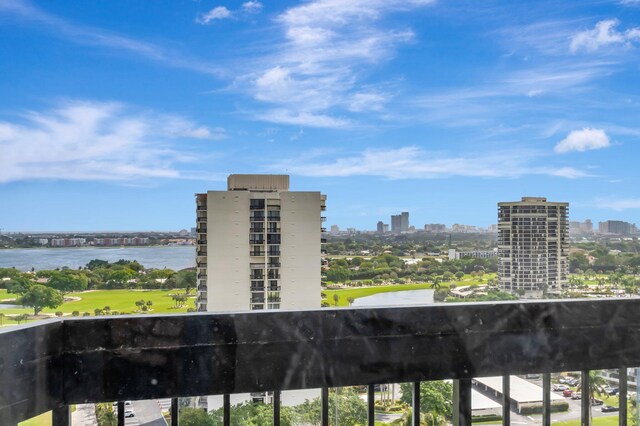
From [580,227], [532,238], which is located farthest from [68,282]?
[580,227]

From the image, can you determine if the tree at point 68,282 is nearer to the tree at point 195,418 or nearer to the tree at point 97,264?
the tree at point 97,264

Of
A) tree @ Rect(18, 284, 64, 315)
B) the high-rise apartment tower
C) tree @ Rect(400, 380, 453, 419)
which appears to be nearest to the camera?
tree @ Rect(400, 380, 453, 419)

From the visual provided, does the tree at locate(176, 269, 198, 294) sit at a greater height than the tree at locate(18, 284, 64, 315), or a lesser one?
lesser

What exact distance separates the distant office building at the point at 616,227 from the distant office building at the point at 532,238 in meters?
0.47

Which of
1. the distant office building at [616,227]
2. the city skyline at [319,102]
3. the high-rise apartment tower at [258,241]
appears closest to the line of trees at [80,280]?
the distant office building at [616,227]

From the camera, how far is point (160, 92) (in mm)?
27422

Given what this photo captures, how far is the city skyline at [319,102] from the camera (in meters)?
17.1

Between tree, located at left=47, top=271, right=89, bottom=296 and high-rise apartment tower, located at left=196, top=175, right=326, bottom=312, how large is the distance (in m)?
7.98

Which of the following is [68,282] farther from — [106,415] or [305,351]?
[305,351]

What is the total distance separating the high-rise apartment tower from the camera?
14453mm

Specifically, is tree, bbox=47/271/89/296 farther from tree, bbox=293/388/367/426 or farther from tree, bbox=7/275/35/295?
tree, bbox=293/388/367/426

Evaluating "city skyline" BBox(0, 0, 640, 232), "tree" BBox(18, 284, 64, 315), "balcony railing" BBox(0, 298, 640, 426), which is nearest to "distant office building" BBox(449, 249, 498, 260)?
"tree" BBox(18, 284, 64, 315)

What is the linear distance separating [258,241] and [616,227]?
11.5m

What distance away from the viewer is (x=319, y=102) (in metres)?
29.1
